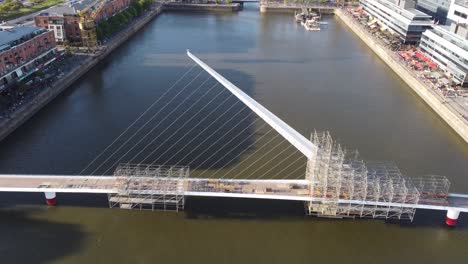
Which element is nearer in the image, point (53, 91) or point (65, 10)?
point (53, 91)

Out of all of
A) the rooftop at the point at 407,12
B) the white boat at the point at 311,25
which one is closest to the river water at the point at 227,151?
the rooftop at the point at 407,12

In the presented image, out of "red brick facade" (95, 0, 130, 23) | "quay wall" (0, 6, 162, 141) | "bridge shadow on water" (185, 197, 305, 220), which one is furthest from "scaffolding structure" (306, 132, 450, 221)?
"red brick facade" (95, 0, 130, 23)

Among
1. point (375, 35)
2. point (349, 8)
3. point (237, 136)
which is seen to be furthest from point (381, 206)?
point (349, 8)

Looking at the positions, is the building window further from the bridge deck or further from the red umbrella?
the bridge deck

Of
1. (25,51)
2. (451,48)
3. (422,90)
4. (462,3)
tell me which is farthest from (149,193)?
(462,3)

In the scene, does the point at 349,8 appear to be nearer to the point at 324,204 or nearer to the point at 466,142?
the point at 466,142

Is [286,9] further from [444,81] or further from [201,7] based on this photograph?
[444,81]

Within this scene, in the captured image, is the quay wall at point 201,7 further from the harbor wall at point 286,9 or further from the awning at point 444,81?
the awning at point 444,81
